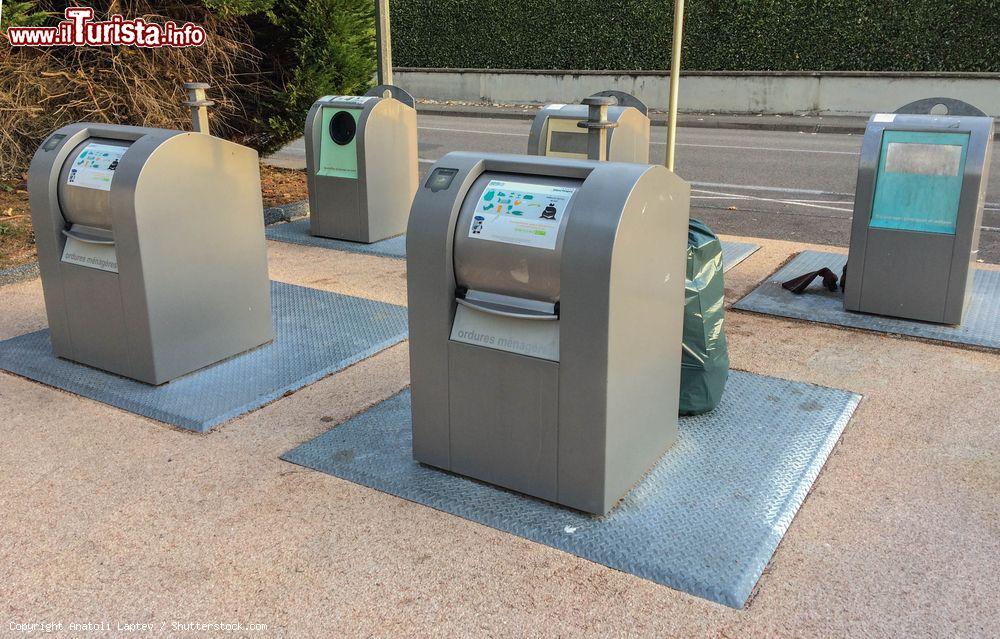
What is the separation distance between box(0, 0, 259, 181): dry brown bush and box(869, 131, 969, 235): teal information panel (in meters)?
6.30

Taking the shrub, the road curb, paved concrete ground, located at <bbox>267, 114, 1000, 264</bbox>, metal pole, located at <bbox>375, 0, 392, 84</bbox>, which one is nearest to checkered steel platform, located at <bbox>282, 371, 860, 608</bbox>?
paved concrete ground, located at <bbox>267, 114, 1000, 264</bbox>

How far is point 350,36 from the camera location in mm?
9203

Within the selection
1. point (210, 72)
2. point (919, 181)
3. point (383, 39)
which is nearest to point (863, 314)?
point (919, 181)

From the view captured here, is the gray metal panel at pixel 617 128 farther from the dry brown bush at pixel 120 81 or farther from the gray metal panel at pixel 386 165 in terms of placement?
the dry brown bush at pixel 120 81

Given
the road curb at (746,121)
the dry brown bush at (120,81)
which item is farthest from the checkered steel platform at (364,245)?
the road curb at (746,121)

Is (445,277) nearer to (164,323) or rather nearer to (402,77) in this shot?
(164,323)

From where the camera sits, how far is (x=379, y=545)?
3002 mm

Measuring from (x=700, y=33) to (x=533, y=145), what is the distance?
42.9 feet

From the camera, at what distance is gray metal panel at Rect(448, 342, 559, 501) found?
3092mm

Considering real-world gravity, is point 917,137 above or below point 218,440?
above

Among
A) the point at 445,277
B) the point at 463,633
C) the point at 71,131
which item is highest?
the point at 71,131

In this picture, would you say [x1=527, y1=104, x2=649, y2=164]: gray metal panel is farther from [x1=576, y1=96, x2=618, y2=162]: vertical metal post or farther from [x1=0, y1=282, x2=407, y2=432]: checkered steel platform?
[x1=576, y1=96, x2=618, y2=162]: vertical metal post

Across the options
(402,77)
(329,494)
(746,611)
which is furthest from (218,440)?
(402,77)

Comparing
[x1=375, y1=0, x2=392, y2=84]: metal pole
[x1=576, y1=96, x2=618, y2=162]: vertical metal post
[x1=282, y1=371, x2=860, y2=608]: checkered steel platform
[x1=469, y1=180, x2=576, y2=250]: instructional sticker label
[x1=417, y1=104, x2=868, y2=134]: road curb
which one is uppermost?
[x1=375, y1=0, x2=392, y2=84]: metal pole
